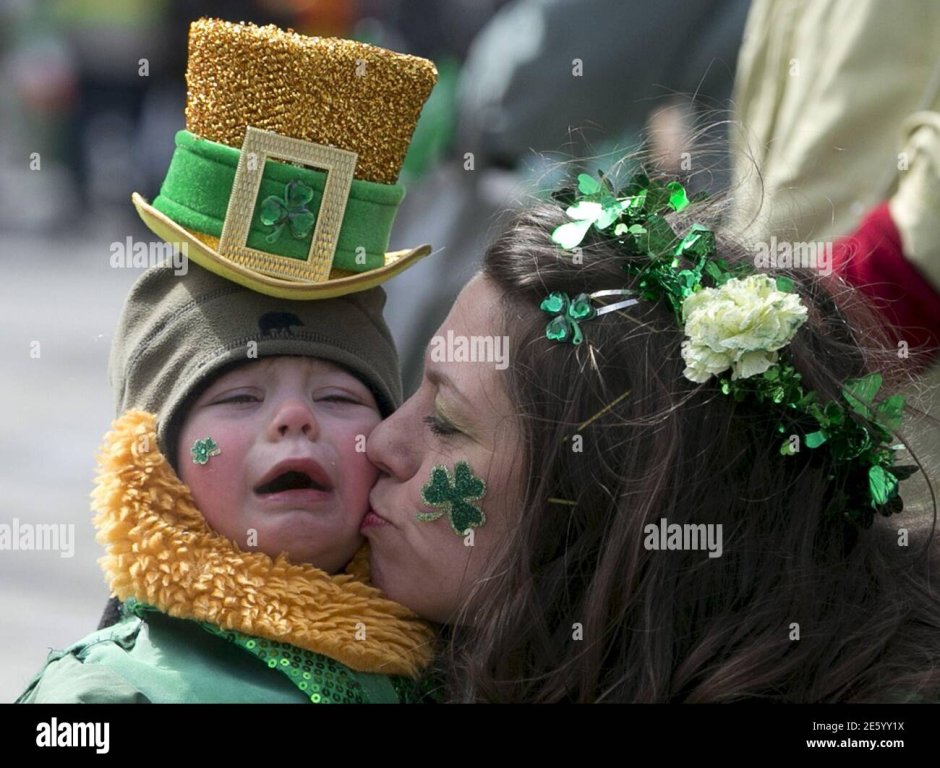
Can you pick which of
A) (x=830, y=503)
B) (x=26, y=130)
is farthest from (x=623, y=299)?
(x=26, y=130)

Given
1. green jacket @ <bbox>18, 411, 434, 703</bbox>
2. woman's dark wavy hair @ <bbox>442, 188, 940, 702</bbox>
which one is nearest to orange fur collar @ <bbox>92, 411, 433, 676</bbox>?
green jacket @ <bbox>18, 411, 434, 703</bbox>

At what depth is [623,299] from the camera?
1.81 m

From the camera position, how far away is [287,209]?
6.30ft

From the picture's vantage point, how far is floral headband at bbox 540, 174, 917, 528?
1722mm

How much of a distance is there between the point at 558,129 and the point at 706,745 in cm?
197

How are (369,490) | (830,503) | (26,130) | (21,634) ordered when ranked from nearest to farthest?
(830,503)
(369,490)
(21,634)
(26,130)

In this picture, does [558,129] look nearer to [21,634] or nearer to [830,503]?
[830,503]

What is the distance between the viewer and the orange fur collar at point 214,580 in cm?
176

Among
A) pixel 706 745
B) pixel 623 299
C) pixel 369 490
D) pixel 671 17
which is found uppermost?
pixel 671 17

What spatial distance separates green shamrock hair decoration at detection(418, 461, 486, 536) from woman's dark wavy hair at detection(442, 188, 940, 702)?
0.06 m

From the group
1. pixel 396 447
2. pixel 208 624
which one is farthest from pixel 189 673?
pixel 396 447

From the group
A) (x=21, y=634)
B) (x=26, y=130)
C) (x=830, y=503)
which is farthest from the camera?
(x=26, y=130)

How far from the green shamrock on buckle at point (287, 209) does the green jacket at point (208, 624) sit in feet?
1.12

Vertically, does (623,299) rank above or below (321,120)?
below
